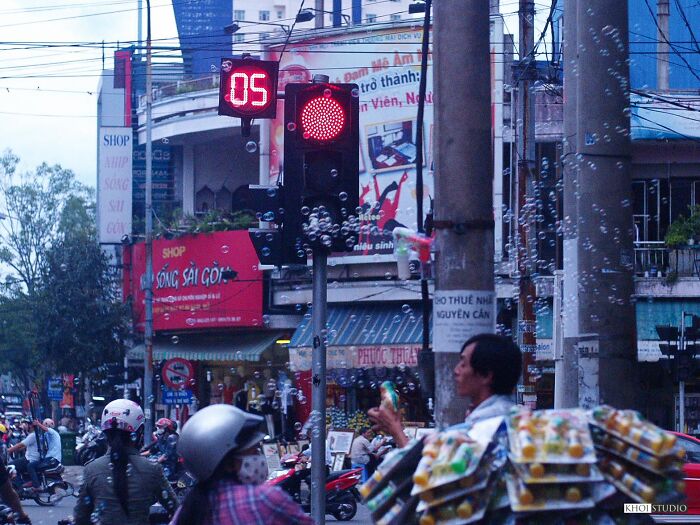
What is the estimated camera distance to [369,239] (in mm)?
29922

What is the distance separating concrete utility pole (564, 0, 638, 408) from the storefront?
795 inches

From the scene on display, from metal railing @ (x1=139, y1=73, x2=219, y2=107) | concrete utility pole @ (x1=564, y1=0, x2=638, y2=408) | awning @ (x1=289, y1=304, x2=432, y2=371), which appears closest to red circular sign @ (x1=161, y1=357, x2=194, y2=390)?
awning @ (x1=289, y1=304, x2=432, y2=371)

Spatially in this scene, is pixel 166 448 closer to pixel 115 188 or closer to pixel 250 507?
pixel 115 188

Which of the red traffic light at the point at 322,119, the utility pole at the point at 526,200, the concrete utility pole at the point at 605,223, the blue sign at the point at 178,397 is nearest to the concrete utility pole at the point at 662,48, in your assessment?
the utility pole at the point at 526,200

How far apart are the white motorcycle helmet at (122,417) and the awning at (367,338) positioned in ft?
67.7

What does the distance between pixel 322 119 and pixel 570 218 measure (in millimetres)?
1991

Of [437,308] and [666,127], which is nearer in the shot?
[437,308]

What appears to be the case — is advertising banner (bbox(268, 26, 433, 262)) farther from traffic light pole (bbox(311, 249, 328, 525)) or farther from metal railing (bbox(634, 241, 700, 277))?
traffic light pole (bbox(311, 249, 328, 525))

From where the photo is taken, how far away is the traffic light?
25.3 feet

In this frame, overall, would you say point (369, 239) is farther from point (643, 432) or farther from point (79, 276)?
point (643, 432)

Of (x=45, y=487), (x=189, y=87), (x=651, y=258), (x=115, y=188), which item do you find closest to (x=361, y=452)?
(x=45, y=487)

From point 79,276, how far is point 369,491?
3961 centimetres

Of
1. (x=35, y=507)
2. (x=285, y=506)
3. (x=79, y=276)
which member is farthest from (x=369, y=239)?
(x=285, y=506)

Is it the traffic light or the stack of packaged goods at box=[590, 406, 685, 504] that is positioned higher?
the traffic light
